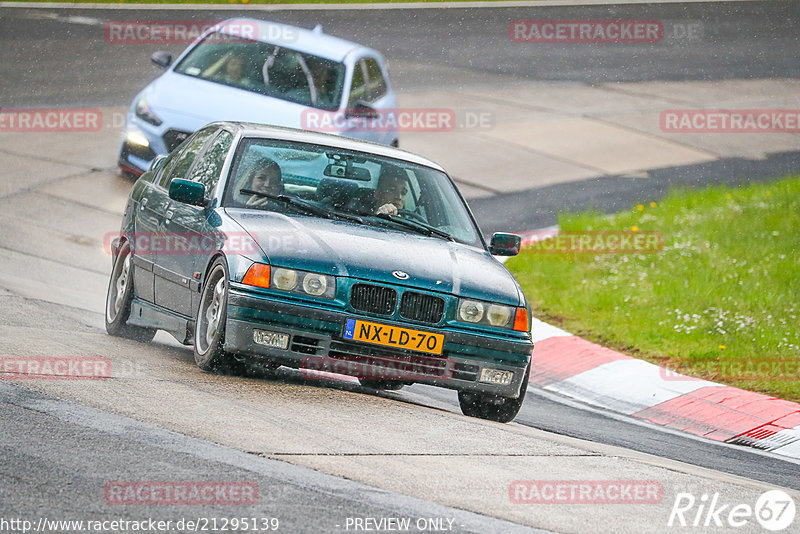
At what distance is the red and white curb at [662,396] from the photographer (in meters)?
9.44

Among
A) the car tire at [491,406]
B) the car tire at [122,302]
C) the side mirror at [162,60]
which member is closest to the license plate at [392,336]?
the car tire at [491,406]

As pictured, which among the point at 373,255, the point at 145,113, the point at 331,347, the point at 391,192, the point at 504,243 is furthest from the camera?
the point at 145,113

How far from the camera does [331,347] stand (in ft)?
25.1

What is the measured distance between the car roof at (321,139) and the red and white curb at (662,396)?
2.26 metres

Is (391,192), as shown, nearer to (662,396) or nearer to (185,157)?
(185,157)

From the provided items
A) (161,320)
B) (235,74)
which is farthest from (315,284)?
(235,74)

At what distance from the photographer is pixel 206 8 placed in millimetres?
25250

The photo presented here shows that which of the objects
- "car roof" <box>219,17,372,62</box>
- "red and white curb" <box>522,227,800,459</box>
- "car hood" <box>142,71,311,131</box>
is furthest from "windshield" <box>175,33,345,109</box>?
"red and white curb" <box>522,227,800,459</box>

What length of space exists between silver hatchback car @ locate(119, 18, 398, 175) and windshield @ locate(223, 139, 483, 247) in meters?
5.62

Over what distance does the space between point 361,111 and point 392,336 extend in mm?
8204

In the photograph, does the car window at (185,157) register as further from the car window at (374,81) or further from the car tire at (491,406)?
the car window at (374,81)

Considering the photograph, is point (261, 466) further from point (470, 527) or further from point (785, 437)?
point (785, 437)

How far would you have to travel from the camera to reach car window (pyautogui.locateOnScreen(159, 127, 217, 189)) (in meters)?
9.62

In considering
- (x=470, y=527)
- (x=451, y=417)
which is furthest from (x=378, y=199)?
(x=470, y=527)
